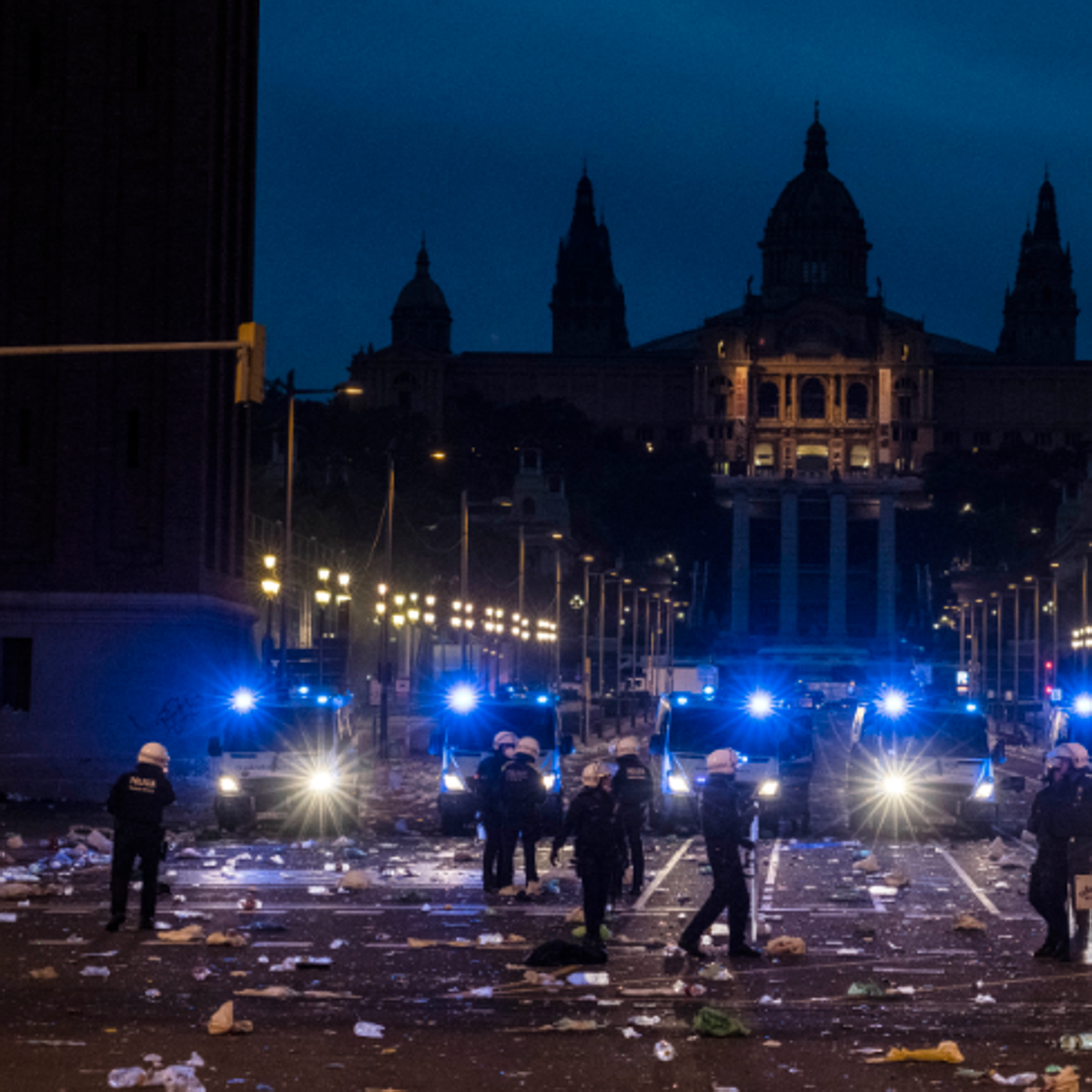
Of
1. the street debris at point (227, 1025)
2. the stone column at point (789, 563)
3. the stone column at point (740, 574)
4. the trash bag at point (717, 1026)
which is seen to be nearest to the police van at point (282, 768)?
the street debris at point (227, 1025)

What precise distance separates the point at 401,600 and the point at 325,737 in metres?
44.6

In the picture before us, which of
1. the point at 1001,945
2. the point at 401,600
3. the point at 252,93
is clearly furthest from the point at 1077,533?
the point at 1001,945

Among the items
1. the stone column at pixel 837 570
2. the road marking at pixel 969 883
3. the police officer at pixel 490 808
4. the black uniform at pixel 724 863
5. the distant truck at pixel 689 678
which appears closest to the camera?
the black uniform at pixel 724 863

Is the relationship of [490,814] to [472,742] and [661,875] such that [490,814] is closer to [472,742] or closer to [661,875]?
[661,875]

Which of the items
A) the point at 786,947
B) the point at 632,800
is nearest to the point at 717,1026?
the point at 786,947

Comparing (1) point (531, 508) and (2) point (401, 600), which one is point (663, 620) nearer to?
(1) point (531, 508)

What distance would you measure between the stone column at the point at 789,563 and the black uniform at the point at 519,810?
169 metres

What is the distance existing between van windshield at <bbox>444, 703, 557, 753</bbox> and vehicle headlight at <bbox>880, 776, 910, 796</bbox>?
593 cm

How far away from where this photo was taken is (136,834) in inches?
722

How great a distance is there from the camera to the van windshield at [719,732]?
30.5 m

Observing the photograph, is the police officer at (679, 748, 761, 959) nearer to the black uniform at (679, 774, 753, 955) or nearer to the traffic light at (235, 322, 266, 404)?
the black uniform at (679, 774, 753, 955)

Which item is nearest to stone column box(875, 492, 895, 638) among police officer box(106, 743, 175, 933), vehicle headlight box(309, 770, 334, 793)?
vehicle headlight box(309, 770, 334, 793)

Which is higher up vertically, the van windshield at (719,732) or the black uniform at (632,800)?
the van windshield at (719,732)

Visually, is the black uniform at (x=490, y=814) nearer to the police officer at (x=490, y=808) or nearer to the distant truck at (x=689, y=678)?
the police officer at (x=490, y=808)
